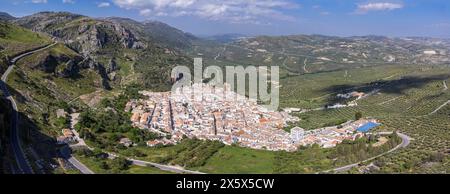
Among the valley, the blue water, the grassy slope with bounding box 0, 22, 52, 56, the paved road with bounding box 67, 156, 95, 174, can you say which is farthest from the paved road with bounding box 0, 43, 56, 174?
the blue water

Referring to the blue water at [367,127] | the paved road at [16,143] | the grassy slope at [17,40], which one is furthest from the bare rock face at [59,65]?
the blue water at [367,127]

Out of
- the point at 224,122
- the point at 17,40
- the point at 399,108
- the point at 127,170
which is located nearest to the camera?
the point at 127,170

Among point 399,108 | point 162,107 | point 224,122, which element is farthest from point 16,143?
point 399,108

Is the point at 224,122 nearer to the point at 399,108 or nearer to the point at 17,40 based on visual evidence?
the point at 399,108

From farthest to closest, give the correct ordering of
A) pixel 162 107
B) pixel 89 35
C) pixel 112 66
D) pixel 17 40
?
pixel 89 35 → pixel 112 66 → pixel 17 40 → pixel 162 107

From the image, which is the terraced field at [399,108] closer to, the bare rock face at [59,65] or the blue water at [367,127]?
the blue water at [367,127]

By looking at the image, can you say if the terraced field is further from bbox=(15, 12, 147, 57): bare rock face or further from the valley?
bbox=(15, 12, 147, 57): bare rock face

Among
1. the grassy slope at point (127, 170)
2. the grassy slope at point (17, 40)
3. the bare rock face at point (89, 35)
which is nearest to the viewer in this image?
the grassy slope at point (127, 170)

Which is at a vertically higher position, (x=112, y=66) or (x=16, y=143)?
(x=112, y=66)
